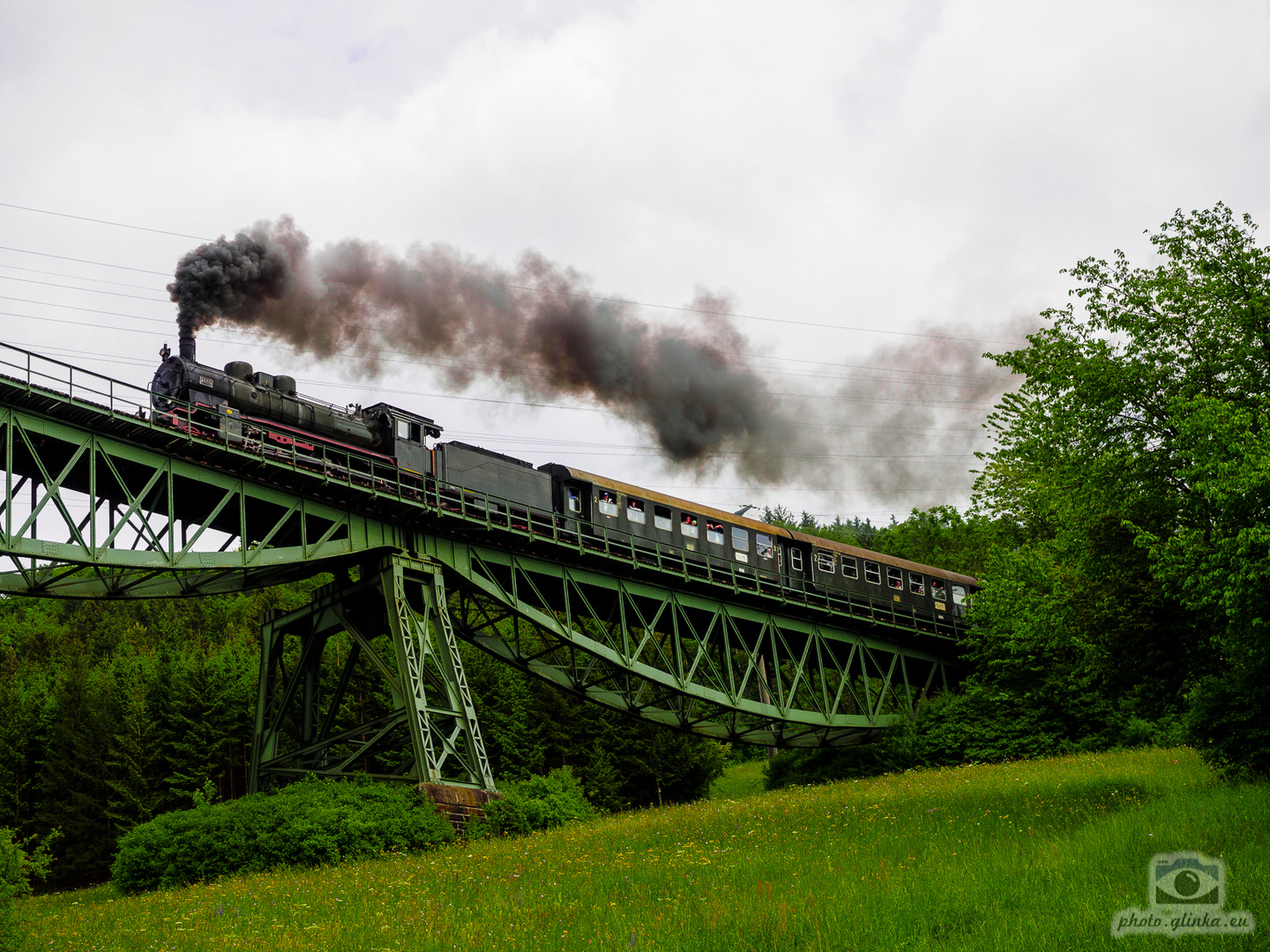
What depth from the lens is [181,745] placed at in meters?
44.9

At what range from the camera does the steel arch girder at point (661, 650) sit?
28.1m

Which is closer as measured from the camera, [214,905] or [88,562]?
[214,905]

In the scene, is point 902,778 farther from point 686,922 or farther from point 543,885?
point 686,922

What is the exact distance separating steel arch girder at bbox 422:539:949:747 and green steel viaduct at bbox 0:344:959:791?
0.09 meters

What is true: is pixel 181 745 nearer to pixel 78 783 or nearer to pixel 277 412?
pixel 78 783

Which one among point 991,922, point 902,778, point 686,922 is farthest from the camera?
point 902,778

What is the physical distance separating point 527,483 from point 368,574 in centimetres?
588

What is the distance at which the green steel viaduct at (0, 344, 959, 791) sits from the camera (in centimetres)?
2047

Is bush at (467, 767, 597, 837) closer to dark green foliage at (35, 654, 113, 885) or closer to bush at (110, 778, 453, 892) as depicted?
bush at (110, 778, 453, 892)

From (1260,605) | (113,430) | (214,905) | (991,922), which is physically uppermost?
(113,430)

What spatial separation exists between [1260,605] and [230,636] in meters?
72.0

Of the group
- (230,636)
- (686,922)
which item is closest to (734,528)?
(686,922)

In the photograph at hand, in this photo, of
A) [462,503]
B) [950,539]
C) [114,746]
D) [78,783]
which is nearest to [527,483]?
[462,503]

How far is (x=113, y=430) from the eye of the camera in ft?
68.4
